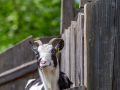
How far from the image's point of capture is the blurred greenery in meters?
9.99

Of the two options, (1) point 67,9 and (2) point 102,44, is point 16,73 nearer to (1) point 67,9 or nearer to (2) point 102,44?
(1) point 67,9

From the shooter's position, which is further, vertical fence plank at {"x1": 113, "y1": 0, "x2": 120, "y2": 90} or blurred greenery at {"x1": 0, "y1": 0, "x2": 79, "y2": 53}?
blurred greenery at {"x1": 0, "y1": 0, "x2": 79, "y2": 53}

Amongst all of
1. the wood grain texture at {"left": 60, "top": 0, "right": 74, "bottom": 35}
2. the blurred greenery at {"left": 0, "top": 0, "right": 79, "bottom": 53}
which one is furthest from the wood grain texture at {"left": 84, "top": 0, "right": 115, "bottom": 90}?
the blurred greenery at {"left": 0, "top": 0, "right": 79, "bottom": 53}

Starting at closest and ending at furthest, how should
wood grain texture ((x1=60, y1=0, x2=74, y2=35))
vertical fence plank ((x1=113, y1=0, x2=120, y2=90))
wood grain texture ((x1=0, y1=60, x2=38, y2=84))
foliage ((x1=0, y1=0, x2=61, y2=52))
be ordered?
vertical fence plank ((x1=113, y1=0, x2=120, y2=90)) → wood grain texture ((x1=60, y1=0, x2=74, y2=35)) → wood grain texture ((x1=0, y1=60, x2=38, y2=84)) → foliage ((x1=0, y1=0, x2=61, y2=52))

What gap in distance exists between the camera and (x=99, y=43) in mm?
2303

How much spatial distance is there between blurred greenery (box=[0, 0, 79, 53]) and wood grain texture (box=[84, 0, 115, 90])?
7.62 meters

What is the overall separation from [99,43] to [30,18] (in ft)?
26.6

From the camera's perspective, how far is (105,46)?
230cm

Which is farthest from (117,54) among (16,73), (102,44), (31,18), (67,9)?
(31,18)

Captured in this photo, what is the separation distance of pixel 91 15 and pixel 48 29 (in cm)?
808

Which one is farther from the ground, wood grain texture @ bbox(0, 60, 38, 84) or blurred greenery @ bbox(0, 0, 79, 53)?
blurred greenery @ bbox(0, 0, 79, 53)

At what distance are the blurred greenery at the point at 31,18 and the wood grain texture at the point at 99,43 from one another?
7616 mm

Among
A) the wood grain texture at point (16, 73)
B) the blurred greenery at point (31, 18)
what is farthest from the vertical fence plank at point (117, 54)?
the blurred greenery at point (31, 18)

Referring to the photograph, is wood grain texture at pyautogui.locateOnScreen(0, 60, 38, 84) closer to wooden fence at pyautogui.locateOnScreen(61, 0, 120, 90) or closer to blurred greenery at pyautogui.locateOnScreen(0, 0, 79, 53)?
wooden fence at pyautogui.locateOnScreen(61, 0, 120, 90)
